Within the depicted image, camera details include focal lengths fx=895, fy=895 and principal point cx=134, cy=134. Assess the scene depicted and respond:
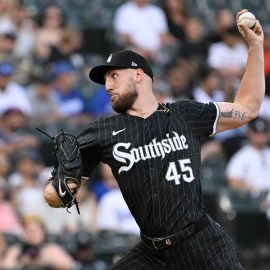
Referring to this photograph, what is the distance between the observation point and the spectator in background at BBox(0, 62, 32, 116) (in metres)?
10.9

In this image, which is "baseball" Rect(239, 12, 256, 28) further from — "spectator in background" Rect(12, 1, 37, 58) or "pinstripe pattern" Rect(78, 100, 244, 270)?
"spectator in background" Rect(12, 1, 37, 58)

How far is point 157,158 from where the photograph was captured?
5.39m

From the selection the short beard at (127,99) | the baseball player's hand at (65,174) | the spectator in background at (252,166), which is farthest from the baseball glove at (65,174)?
the spectator in background at (252,166)

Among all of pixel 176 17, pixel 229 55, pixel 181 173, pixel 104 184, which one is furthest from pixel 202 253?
pixel 176 17

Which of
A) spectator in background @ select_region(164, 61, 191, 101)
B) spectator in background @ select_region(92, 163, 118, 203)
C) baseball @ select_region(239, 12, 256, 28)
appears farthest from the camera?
spectator in background @ select_region(164, 61, 191, 101)

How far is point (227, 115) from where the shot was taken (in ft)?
18.5

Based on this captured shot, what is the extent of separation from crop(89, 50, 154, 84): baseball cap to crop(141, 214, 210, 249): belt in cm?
101

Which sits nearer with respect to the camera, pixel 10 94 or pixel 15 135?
pixel 15 135

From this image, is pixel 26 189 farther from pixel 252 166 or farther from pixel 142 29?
pixel 142 29

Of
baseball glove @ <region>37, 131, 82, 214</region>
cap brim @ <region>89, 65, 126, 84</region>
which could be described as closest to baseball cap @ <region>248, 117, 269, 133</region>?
cap brim @ <region>89, 65, 126, 84</region>

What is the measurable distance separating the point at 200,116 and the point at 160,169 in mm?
460

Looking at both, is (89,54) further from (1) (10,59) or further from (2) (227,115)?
(2) (227,115)

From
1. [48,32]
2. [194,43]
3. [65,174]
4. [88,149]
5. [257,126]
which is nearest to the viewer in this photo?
[65,174]

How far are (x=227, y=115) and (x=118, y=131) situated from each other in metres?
0.71
